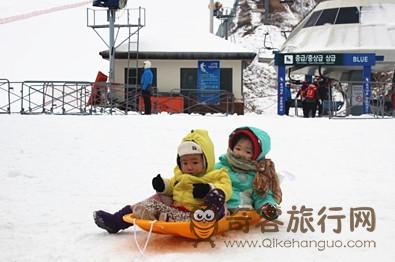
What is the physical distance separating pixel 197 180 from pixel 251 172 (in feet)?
2.21

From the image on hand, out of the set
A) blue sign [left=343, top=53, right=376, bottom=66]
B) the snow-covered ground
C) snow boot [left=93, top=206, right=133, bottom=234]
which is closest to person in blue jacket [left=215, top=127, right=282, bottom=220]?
the snow-covered ground

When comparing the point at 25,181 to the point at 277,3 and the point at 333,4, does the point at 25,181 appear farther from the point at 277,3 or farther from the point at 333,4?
the point at 277,3

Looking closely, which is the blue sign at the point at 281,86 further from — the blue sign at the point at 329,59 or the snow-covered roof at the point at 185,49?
the snow-covered roof at the point at 185,49

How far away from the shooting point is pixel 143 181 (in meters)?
8.53

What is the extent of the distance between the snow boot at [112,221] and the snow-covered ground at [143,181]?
0.08 m

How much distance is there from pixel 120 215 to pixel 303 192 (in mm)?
2875

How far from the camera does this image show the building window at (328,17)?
104 ft

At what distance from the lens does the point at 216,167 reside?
596 centimetres

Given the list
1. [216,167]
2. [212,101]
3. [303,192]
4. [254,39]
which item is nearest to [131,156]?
[303,192]

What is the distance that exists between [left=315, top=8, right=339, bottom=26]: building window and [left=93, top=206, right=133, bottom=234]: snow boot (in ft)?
90.0

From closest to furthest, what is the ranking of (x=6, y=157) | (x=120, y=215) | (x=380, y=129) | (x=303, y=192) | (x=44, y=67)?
1. (x=120, y=215)
2. (x=303, y=192)
3. (x=6, y=157)
4. (x=380, y=129)
5. (x=44, y=67)

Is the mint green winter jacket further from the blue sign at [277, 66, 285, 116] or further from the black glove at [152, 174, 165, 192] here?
the blue sign at [277, 66, 285, 116]

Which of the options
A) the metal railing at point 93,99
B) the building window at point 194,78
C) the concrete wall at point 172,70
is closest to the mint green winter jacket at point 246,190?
the metal railing at point 93,99

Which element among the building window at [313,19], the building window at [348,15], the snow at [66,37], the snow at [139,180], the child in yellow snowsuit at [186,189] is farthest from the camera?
the snow at [66,37]
